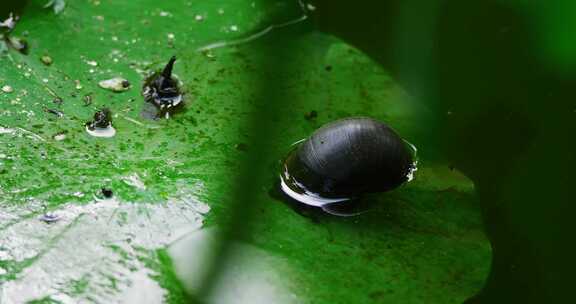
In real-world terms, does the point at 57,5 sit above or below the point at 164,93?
above

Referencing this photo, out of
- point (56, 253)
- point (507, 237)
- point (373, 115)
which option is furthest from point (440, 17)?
point (56, 253)

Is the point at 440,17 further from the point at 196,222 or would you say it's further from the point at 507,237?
the point at 196,222

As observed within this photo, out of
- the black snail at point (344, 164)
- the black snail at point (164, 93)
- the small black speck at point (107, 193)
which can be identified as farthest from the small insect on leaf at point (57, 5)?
the black snail at point (344, 164)

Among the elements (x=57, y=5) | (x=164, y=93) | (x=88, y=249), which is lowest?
(x=88, y=249)

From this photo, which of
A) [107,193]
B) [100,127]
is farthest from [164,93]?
[107,193]

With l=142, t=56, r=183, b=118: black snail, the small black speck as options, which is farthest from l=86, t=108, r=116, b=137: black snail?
the small black speck

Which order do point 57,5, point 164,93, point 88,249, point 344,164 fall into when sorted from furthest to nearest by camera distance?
1. point 57,5
2. point 164,93
3. point 344,164
4. point 88,249

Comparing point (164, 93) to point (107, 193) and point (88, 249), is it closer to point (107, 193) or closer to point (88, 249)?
point (107, 193)
